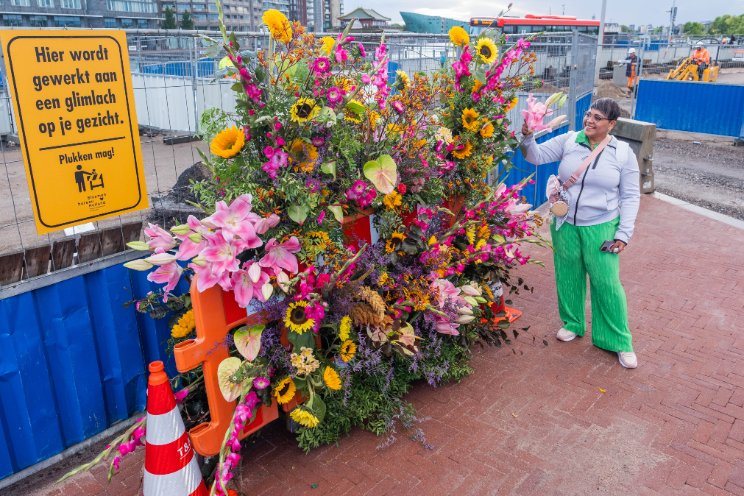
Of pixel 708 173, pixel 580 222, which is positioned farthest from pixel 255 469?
pixel 708 173

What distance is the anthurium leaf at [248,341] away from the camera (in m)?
2.85

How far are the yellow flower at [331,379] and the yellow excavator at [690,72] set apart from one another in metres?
19.4

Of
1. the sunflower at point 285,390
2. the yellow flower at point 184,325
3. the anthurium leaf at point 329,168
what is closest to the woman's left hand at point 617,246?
the anthurium leaf at point 329,168

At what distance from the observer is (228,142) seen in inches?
112

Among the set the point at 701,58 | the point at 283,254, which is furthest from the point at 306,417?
the point at 701,58

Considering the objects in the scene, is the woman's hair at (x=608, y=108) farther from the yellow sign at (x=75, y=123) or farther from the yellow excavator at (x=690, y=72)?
the yellow excavator at (x=690, y=72)

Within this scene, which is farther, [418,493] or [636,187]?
[636,187]

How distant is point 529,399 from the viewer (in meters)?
3.82

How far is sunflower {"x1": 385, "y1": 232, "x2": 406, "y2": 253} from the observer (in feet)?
11.7

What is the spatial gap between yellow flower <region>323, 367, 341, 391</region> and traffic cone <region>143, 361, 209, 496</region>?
0.75 meters

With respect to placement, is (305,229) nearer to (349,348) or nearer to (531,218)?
(349,348)

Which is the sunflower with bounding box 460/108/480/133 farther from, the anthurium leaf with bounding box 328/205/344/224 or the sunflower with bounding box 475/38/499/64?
the anthurium leaf with bounding box 328/205/344/224

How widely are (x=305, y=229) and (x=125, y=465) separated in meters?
1.67

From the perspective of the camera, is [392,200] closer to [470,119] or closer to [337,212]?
[337,212]
